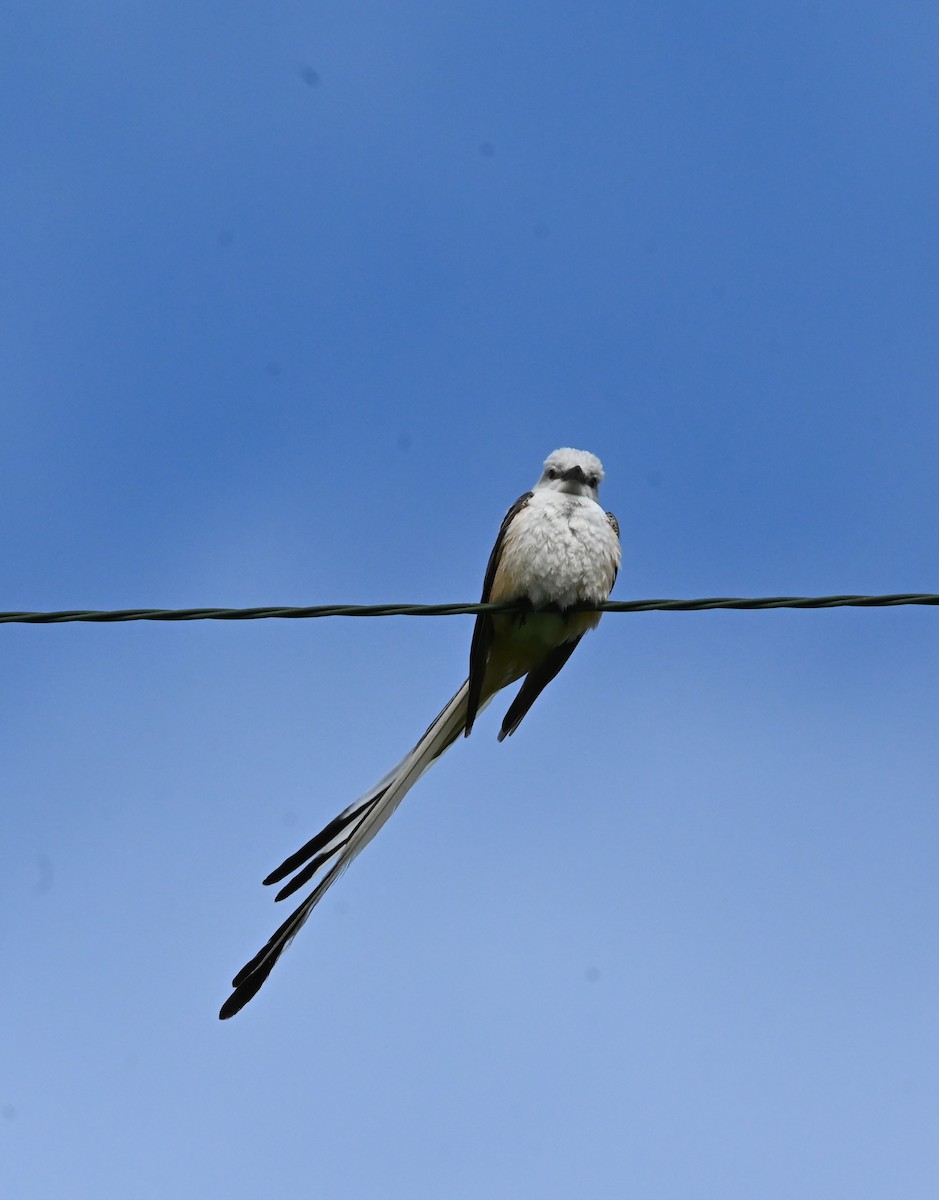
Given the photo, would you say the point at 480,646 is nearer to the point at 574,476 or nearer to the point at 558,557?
the point at 558,557

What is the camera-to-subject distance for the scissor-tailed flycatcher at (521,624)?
15.4 feet

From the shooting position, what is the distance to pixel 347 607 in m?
3.44

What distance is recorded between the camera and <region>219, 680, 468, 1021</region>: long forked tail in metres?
4.43

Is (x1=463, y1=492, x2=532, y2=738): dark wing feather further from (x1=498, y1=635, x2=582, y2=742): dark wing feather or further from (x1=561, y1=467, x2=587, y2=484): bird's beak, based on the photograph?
(x1=498, y1=635, x2=582, y2=742): dark wing feather

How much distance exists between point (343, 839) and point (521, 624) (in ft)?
3.15

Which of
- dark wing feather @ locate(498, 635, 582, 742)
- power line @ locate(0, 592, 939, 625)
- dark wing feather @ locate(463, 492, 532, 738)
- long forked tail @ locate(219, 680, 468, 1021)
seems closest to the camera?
power line @ locate(0, 592, 939, 625)

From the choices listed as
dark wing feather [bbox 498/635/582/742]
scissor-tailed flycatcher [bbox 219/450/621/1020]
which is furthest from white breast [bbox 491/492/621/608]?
dark wing feather [bbox 498/635/582/742]

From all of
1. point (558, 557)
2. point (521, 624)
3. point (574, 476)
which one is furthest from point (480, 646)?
point (574, 476)

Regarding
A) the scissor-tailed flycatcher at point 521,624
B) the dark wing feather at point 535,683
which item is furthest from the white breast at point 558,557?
the dark wing feather at point 535,683

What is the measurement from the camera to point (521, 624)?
499cm

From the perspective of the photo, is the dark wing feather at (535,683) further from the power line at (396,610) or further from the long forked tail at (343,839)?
the power line at (396,610)

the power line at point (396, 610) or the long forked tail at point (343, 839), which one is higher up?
the power line at point (396, 610)

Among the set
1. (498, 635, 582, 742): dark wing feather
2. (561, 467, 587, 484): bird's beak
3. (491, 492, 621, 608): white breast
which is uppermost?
(561, 467, 587, 484): bird's beak

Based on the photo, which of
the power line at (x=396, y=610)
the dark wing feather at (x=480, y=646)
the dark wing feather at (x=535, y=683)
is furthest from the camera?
the dark wing feather at (x=535, y=683)
